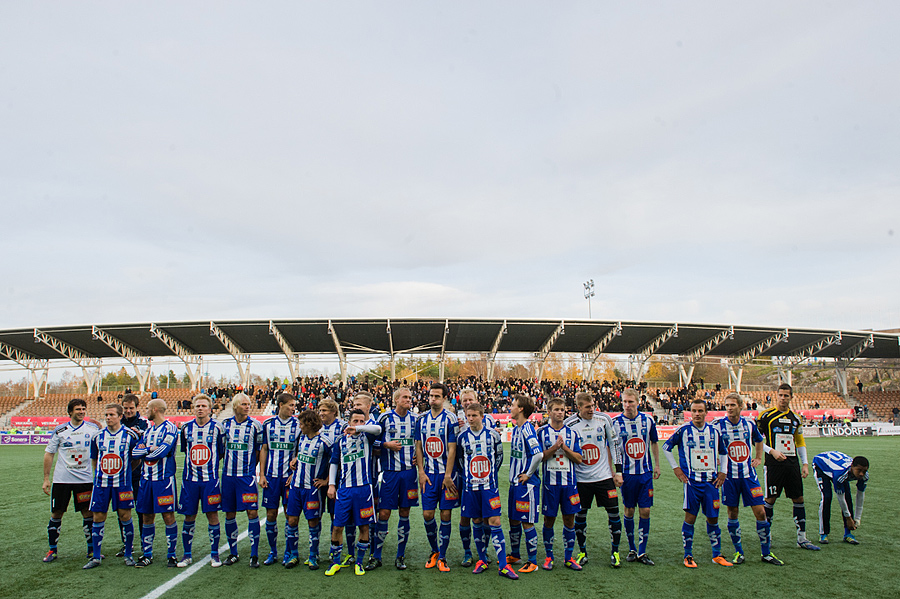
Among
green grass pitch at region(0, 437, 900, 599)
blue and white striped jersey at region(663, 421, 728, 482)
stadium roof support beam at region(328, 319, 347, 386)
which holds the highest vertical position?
stadium roof support beam at region(328, 319, 347, 386)

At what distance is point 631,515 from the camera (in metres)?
6.80

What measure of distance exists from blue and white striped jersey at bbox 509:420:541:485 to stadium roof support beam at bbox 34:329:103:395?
37949 mm

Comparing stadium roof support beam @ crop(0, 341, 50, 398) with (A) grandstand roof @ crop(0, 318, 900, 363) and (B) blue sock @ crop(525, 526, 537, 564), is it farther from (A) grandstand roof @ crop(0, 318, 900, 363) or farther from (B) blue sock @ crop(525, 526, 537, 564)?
(B) blue sock @ crop(525, 526, 537, 564)

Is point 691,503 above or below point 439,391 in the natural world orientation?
below

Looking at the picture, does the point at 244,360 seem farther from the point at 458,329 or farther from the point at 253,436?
the point at 253,436

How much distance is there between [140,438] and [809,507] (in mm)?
11314

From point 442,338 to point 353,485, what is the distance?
96.8 feet

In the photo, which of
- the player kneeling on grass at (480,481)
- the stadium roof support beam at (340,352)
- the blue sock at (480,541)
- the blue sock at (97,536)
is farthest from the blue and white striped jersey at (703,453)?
the stadium roof support beam at (340,352)

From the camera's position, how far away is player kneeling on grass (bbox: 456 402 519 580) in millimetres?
6012

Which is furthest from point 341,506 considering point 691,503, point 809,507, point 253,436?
point 809,507

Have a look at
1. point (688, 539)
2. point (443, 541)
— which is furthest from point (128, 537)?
point (688, 539)

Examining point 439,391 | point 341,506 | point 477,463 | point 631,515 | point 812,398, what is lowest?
point 812,398

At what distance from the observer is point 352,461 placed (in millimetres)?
6160

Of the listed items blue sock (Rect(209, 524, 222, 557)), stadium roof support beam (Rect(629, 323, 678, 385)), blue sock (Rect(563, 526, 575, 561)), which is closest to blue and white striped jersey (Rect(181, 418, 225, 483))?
blue sock (Rect(209, 524, 222, 557))
